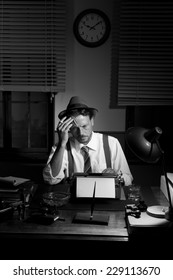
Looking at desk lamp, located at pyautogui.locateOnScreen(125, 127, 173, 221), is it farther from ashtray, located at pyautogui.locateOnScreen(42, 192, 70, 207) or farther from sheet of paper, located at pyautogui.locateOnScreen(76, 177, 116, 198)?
ashtray, located at pyautogui.locateOnScreen(42, 192, 70, 207)

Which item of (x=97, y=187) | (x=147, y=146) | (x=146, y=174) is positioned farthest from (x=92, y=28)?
(x=147, y=146)

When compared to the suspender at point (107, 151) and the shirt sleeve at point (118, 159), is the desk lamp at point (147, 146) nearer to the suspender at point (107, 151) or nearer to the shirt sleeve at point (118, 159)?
the shirt sleeve at point (118, 159)

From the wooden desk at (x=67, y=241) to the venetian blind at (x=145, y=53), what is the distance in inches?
81.3

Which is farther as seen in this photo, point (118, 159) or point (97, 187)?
point (118, 159)

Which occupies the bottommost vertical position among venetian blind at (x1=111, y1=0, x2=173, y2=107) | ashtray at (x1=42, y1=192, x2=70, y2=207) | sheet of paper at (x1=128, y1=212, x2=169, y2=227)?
ashtray at (x1=42, y1=192, x2=70, y2=207)

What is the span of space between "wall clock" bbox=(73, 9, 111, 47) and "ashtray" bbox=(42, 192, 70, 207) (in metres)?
1.91

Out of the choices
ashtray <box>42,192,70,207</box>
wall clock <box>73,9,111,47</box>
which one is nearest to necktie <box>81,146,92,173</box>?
ashtray <box>42,192,70,207</box>

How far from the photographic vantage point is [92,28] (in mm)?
3559

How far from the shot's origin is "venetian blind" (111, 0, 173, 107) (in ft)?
11.3

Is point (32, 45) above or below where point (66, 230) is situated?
above

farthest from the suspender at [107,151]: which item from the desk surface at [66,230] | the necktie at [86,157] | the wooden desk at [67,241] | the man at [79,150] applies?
the wooden desk at [67,241]

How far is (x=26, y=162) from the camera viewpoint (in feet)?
12.1

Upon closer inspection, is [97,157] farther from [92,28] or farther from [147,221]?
[92,28]

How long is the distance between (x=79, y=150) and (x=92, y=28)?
1.41 m
